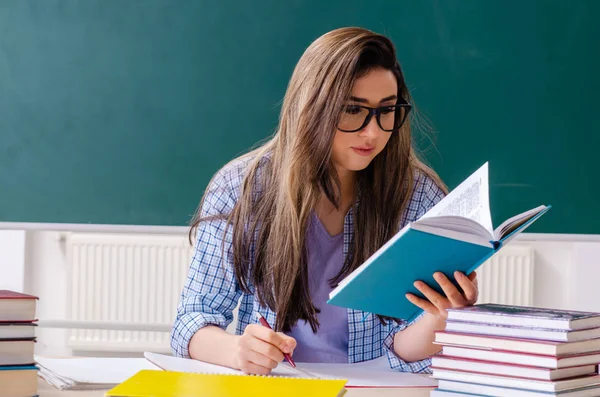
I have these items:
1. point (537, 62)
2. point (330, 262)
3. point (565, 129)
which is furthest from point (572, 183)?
point (330, 262)

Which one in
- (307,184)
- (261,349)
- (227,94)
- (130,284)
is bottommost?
(130,284)

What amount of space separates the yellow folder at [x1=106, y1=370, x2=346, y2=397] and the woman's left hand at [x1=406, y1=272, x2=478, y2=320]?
28 centimetres

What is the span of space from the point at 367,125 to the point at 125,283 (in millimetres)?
1989

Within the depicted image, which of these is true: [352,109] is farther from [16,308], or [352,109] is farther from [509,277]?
[509,277]

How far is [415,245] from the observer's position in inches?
43.7

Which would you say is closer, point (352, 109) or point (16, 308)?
point (16, 308)

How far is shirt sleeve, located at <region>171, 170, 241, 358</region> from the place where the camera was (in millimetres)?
1611

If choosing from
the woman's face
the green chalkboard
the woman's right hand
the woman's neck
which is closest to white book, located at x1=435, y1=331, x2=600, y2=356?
the woman's right hand

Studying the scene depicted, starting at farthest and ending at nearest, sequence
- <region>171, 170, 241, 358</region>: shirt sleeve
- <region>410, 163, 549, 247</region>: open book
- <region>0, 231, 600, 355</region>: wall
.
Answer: <region>0, 231, 600, 355</region>: wall < <region>171, 170, 241, 358</region>: shirt sleeve < <region>410, 163, 549, 247</region>: open book

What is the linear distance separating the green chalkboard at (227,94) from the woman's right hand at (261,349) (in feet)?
4.25

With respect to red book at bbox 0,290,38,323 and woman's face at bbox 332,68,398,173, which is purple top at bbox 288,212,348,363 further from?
red book at bbox 0,290,38,323

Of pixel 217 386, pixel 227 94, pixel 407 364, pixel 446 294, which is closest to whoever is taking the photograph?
pixel 217 386

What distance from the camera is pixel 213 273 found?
5.38ft

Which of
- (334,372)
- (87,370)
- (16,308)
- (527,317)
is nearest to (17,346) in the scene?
(16,308)
